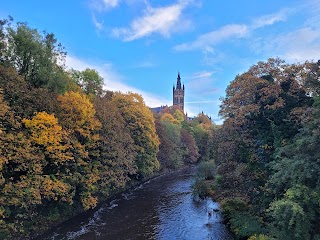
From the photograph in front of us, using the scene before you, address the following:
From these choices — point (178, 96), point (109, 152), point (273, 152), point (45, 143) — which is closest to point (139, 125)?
point (109, 152)

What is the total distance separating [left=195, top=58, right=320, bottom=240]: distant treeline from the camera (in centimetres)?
1393

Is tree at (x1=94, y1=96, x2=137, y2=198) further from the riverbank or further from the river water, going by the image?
the river water

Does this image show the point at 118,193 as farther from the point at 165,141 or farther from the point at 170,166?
the point at 170,166

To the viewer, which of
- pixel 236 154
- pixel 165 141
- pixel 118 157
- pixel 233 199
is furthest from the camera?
pixel 165 141

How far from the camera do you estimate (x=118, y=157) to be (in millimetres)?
32125

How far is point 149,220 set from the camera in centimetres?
2662

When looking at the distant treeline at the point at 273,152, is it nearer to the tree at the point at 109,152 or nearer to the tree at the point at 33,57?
the tree at the point at 109,152

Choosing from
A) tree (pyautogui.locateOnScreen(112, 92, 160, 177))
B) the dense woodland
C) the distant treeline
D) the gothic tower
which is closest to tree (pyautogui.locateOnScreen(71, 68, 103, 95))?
tree (pyautogui.locateOnScreen(112, 92, 160, 177))

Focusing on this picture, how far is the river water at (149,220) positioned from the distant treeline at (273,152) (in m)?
2.81

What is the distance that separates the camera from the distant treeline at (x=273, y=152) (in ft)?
45.7

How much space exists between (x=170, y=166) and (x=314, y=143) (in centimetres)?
5146

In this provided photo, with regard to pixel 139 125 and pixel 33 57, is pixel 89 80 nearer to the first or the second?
pixel 139 125

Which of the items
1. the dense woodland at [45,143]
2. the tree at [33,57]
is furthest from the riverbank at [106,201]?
the tree at [33,57]

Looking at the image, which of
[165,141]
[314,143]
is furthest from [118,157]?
[165,141]
